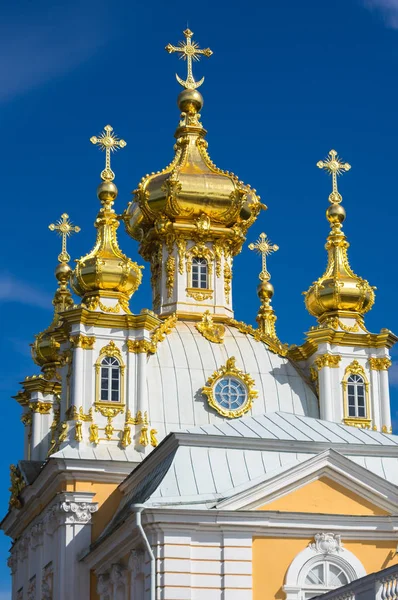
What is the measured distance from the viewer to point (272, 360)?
32750 millimetres

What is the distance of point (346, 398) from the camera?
32.4m

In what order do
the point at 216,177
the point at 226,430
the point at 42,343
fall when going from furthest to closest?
the point at 42,343 < the point at 216,177 < the point at 226,430

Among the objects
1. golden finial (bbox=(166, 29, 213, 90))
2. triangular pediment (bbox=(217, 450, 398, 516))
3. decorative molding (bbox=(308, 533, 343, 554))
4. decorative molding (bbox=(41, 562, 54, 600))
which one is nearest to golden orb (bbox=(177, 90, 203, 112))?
golden finial (bbox=(166, 29, 213, 90))

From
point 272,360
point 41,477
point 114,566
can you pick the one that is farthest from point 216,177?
point 114,566

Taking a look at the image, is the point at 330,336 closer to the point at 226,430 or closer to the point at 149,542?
the point at 226,430

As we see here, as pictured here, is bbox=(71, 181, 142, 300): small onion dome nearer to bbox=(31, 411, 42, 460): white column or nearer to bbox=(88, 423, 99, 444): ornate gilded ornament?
bbox=(88, 423, 99, 444): ornate gilded ornament

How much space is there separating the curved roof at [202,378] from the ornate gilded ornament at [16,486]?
4.89 metres

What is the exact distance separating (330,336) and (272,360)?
4.79ft

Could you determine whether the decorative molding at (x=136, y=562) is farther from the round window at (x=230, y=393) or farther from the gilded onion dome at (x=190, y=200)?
the gilded onion dome at (x=190, y=200)

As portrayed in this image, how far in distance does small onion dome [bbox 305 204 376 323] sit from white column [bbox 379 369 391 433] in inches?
62.8

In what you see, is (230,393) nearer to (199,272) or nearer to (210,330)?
(210,330)

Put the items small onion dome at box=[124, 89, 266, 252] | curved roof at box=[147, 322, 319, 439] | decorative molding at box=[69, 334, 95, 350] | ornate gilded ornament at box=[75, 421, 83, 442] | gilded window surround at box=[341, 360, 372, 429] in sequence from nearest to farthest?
1. ornate gilded ornament at box=[75, 421, 83, 442]
2. decorative molding at box=[69, 334, 95, 350]
3. curved roof at box=[147, 322, 319, 439]
4. gilded window surround at box=[341, 360, 372, 429]
5. small onion dome at box=[124, 89, 266, 252]

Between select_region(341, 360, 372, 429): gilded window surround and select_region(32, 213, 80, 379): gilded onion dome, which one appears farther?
select_region(32, 213, 80, 379): gilded onion dome

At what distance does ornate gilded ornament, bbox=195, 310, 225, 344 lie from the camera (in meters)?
32.6
